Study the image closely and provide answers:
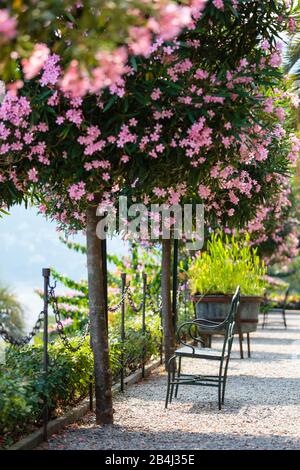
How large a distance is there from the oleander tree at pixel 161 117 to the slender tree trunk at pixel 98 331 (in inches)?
13.9

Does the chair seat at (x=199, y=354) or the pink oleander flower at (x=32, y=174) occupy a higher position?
the pink oleander flower at (x=32, y=174)

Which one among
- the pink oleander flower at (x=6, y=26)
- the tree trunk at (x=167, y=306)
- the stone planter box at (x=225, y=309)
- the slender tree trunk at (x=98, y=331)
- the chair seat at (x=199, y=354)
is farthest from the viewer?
the stone planter box at (x=225, y=309)

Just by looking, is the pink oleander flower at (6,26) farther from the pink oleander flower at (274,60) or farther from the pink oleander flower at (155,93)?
the pink oleander flower at (274,60)

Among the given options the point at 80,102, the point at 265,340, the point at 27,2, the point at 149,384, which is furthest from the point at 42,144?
the point at 265,340

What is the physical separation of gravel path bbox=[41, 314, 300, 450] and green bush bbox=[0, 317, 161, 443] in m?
0.28

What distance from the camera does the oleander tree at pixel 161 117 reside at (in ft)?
17.5

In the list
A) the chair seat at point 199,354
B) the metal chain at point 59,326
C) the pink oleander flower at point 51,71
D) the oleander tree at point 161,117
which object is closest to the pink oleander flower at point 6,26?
the oleander tree at point 161,117

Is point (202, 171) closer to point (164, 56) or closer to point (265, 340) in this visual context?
point (164, 56)

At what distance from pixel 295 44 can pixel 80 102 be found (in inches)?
500

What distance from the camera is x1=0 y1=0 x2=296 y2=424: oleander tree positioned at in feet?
17.5

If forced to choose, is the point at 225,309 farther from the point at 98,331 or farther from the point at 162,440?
the point at 162,440

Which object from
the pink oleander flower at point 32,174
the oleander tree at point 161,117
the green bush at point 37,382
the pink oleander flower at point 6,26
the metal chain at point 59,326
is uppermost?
the oleander tree at point 161,117

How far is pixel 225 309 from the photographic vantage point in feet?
38.5
